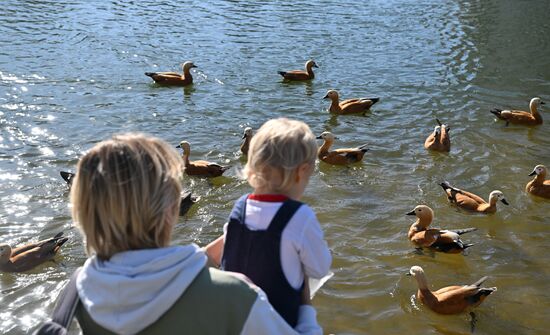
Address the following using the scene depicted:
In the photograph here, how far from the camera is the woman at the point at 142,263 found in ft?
6.81

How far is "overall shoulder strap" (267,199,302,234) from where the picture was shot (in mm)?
2857

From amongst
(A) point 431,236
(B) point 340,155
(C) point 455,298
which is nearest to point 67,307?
(C) point 455,298

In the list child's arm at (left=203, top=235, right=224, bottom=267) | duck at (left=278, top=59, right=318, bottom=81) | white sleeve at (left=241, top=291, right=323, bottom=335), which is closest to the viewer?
white sleeve at (left=241, top=291, right=323, bottom=335)

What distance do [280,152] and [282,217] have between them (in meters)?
0.31

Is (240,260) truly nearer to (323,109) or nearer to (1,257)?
(1,257)

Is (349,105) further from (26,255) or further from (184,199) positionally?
(26,255)

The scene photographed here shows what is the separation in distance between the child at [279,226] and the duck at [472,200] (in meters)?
5.25

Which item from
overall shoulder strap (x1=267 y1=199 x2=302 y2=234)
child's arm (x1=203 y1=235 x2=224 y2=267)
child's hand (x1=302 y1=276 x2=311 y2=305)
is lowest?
child's hand (x1=302 y1=276 x2=311 y2=305)

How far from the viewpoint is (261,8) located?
20078 millimetres

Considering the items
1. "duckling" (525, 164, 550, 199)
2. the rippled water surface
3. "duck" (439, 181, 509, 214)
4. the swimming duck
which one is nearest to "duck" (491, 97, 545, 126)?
the rippled water surface

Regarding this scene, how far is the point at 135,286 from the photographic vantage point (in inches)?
81.0

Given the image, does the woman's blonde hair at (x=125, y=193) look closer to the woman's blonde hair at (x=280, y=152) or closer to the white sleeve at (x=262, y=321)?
the white sleeve at (x=262, y=321)

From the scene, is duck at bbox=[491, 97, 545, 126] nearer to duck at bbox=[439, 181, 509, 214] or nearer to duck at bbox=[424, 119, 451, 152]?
duck at bbox=[424, 119, 451, 152]

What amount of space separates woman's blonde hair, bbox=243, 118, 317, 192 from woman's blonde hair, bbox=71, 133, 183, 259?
2.65 feet
